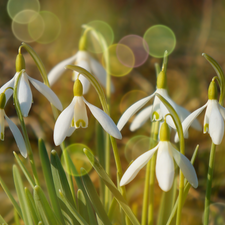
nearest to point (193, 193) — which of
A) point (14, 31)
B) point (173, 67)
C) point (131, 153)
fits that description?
point (131, 153)

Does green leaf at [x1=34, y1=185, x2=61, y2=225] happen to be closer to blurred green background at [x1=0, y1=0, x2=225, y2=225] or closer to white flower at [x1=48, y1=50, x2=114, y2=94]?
white flower at [x1=48, y1=50, x2=114, y2=94]

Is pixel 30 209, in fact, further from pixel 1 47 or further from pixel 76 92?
pixel 1 47

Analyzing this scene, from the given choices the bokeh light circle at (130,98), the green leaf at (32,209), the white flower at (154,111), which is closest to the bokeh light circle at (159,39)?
the bokeh light circle at (130,98)

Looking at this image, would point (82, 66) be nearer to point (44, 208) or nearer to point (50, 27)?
point (44, 208)

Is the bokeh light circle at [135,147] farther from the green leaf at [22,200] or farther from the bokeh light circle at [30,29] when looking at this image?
the bokeh light circle at [30,29]

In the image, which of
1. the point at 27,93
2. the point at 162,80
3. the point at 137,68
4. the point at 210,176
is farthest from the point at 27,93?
the point at 137,68

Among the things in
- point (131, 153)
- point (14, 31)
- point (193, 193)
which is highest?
point (14, 31)

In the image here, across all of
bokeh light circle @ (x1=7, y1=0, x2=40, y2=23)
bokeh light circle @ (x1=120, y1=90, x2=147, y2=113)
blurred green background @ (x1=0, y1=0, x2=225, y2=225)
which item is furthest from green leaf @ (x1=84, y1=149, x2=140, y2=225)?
bokeh light circle @ (x1=7, y1=0, x2=40, y2=23)
